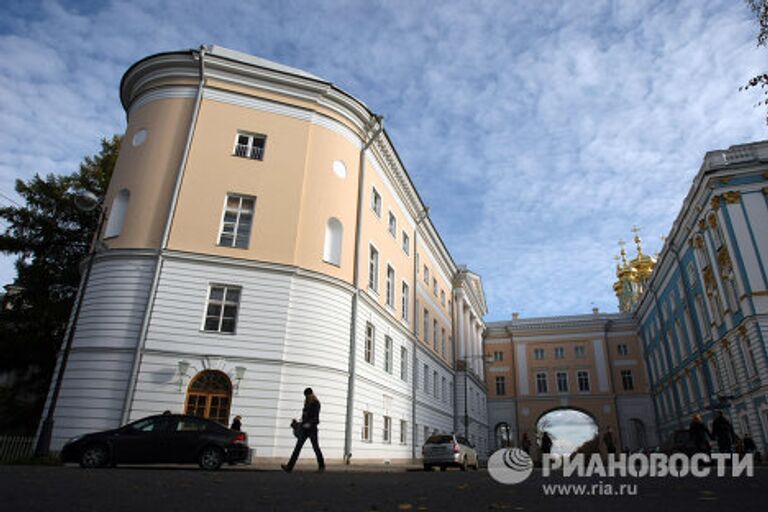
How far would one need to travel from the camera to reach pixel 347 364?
816 inches

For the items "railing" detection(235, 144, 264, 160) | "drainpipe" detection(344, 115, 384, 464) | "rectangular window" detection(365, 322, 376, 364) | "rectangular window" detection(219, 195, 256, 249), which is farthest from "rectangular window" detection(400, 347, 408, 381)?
"railing" detection(235, 144, 264, 160)

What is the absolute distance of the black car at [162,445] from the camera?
39.6 feet

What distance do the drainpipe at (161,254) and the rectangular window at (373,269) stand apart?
947 cm

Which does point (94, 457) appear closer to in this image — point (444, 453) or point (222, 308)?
point (222, 308)

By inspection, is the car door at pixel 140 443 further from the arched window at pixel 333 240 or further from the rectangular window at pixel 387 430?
the rectangular window at pixel 387 430

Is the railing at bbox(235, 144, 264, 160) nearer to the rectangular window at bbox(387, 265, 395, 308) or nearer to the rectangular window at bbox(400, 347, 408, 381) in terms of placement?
the rectangular window at bbox(387, 265, 395, 308)

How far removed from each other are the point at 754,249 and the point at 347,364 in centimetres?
2148

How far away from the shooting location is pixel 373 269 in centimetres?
2570

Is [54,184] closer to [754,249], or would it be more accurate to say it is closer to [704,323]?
[754,249]

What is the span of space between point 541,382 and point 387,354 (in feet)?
117

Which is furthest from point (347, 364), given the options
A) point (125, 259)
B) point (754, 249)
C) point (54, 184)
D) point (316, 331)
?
point (754, 249)

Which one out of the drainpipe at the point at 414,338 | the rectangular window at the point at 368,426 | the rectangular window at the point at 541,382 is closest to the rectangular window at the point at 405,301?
the drainpipe at the point at 414,338

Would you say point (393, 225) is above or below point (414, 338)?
above

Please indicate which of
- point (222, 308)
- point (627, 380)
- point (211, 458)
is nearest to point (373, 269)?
point (222, 308)
